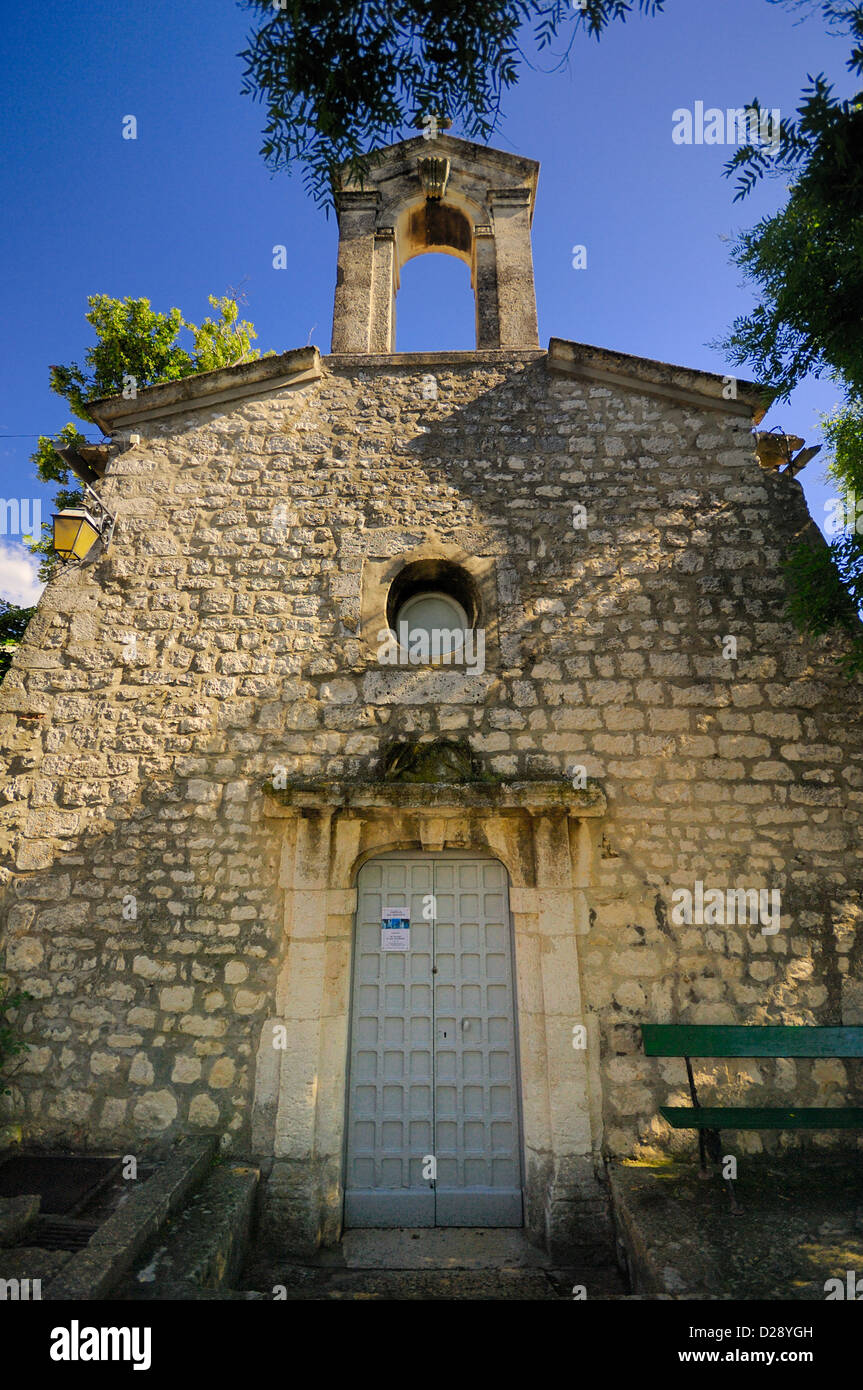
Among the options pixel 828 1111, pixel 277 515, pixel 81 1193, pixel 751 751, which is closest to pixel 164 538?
pixel 277 515

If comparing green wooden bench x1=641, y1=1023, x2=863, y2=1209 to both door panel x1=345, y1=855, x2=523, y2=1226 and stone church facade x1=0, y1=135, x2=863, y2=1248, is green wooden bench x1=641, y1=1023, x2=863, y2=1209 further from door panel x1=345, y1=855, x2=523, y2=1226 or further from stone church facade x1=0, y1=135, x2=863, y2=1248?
door panel x1=345, y1=855, x2=523, y2=1226

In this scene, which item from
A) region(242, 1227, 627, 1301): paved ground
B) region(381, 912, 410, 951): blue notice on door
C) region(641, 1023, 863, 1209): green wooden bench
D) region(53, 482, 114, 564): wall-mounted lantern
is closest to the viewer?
region(242, 1227, 627, 1301): paved ground

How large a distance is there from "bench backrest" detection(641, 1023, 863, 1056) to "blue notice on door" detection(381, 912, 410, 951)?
1568 mm

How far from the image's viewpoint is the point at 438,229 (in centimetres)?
652

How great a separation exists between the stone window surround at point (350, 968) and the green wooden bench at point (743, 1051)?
483mm

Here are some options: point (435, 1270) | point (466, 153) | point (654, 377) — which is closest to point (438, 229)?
point (466, 153)

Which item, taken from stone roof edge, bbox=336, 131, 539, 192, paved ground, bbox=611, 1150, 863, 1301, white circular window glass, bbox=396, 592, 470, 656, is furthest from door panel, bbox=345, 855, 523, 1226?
stone roof edge, bbox=336, 131, 539, 192

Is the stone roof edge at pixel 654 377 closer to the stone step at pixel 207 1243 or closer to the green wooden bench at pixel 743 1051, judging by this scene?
the green wooden bench at pixel 743 1051

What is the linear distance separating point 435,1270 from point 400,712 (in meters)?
3.17

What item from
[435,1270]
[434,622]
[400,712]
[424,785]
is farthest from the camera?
[434,622]

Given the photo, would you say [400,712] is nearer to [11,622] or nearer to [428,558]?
[428,558]

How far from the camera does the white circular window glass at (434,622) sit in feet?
16.3

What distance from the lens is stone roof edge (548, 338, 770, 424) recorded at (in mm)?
5207

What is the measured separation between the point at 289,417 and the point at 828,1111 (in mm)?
6019
